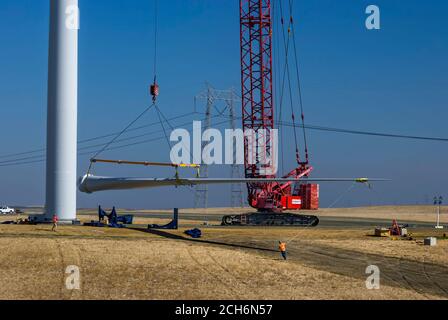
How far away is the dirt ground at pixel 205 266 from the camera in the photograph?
80.9 ft

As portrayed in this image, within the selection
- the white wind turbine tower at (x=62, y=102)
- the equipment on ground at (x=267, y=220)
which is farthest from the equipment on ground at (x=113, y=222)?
the equipment on ground at (x=267, y=220)

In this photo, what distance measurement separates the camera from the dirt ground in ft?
80.9

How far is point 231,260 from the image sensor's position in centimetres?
3231

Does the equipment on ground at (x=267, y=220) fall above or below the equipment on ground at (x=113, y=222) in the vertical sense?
below

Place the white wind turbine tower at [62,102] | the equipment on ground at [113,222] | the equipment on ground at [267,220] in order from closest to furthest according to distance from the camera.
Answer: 1. the white wind turbine tower at [62,102]
2. the equipment on ground at [113,222]
3. the equipment on ground at [267,220]

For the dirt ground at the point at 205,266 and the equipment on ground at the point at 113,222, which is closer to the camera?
the dirt ground at the point at 205,266

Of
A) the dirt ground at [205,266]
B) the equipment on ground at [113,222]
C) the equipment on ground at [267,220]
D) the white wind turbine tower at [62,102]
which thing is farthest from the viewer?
the equipment on ground at [267,220]

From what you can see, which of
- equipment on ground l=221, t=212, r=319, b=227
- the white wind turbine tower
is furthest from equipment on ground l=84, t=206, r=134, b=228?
equipment on ground l=221, t=212, r=319, b=227

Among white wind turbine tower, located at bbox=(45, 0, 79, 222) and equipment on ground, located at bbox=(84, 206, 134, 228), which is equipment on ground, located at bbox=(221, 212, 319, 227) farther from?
white wind turbine tower, located at bbox=(45, 0, 79, 222)

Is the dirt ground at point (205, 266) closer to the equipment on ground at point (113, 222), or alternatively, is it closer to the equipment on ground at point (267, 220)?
the equipment on ground at point (113, 222)

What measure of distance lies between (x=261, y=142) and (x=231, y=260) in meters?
46.3

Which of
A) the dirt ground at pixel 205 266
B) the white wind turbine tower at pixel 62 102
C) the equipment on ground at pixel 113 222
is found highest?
the white wind turbine tower at pixel 62 102

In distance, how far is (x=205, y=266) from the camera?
30.4m
